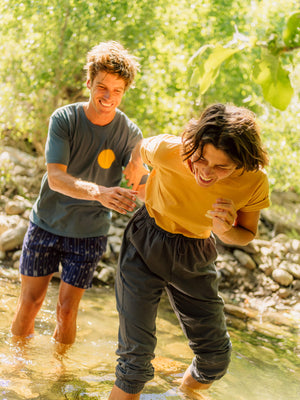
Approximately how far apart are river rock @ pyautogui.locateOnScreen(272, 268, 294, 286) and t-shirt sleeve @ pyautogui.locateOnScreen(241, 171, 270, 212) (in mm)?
4366

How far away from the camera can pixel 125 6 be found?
6.15m

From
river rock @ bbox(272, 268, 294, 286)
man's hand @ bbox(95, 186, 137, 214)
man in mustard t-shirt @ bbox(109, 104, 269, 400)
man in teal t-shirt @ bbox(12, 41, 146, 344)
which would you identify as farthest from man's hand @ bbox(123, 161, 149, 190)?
river rock @ bbox(272, 268, 294, 286)

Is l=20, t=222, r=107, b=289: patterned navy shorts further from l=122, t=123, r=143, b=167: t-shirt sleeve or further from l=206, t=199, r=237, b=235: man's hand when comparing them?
l=206, t=199, r=237, b=235: man's hand

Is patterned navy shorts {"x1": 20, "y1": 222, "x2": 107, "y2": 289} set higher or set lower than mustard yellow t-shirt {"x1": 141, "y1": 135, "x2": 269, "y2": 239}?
lower

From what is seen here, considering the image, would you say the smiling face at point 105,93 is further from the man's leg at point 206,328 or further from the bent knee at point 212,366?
the bent knee at point 212,366

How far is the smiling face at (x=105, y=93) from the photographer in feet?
9.06

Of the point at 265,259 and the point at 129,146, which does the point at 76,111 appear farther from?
the point at 265,259

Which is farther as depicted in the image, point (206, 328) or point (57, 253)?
point (57, 253)

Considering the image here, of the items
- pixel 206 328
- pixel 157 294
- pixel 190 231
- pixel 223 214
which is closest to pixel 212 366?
pixel 206 328

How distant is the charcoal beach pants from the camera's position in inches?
90.3

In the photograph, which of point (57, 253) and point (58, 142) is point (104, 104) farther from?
point (57, 253)

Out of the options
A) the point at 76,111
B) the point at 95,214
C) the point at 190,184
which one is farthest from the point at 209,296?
the point at 76,111

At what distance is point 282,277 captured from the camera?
635cm

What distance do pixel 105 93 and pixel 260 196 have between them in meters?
1.12
